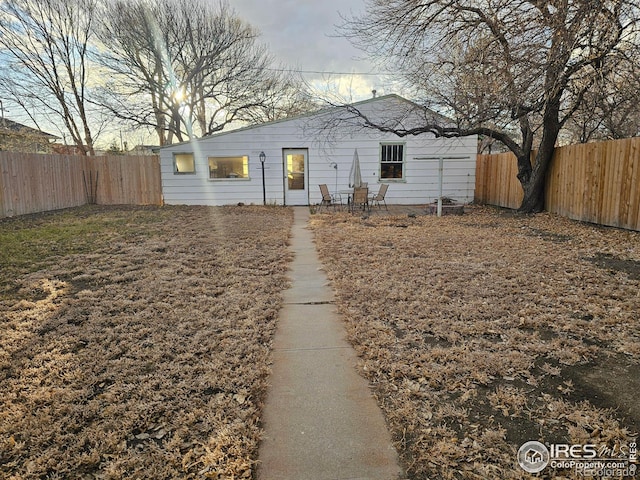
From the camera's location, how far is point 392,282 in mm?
3873

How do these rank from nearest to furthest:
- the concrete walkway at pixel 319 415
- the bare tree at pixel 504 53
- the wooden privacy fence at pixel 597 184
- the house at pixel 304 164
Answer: the concrete walkway at pixel 319 415
the bare tree at pixel 504 53
the wooden privacy fence at pixel 597 184
the house at pixel 304 164

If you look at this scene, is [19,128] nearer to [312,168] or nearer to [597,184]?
[312,168]

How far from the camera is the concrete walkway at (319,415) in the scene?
1.49m

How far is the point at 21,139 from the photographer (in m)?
14.8

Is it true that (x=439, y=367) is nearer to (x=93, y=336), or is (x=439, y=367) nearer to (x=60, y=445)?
(x=60, y=445)

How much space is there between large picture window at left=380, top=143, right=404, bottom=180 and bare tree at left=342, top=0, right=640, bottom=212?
61.1 inches

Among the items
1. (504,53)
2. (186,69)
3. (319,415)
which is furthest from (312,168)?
(319,415)

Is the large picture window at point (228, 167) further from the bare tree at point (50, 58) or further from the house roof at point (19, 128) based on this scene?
the house roof at point (19, 128)

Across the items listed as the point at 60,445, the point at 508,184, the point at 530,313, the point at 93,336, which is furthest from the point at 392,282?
the point at 508,184

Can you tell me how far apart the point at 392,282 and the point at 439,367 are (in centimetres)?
171

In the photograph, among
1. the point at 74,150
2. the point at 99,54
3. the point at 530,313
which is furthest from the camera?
the point at 74,150

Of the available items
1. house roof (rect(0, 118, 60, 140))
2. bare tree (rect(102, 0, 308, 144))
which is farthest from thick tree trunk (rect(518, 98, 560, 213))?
house roof (rect(0, 118, 60, 140))

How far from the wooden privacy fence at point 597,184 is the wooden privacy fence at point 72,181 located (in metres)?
12.1

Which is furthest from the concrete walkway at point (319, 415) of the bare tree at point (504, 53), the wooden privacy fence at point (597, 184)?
the wooden privacy fence at point (597, 184)
